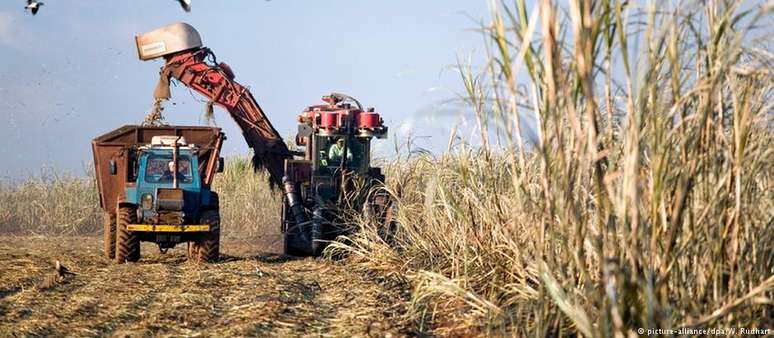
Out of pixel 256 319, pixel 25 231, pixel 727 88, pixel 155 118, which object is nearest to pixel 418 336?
pixel 256 319

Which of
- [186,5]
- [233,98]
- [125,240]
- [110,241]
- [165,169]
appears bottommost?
[110,241]

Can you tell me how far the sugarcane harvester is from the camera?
12.8 metres

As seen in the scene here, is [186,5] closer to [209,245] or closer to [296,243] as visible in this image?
[209,245]

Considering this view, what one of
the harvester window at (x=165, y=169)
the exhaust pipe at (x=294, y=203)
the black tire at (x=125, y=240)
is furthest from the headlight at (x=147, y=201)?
the exhaust pipe at (x=294, y=203)

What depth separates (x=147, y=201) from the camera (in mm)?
12633

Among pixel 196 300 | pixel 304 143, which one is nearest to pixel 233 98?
pixel 304 143

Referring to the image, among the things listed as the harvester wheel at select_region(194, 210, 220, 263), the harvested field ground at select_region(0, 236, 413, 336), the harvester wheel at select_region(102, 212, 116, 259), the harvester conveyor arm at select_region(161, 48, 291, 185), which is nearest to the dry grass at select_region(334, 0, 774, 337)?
the harvested field ground at select_region(0, 236, 413, 336)

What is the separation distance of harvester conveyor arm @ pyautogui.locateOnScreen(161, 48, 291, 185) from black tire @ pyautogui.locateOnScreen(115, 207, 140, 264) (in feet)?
11.0

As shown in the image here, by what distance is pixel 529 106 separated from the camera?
479cm

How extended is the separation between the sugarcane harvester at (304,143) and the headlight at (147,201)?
183 cm

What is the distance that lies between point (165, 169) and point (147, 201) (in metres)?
0.66

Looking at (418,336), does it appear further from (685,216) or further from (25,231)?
(25,231)

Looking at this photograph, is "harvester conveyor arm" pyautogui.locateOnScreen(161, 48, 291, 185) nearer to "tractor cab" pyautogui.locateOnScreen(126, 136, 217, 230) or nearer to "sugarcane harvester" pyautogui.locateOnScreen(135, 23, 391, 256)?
"sugarcane harvester" pyautogui.locateOnScreen(135, 23, 391, 256)

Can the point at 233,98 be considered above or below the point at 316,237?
above
